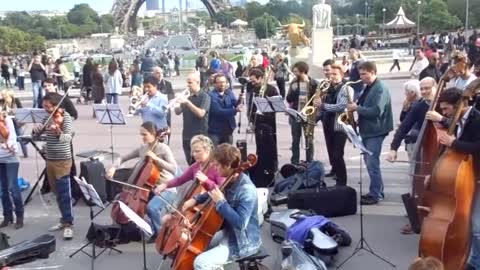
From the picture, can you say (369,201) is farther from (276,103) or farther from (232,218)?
(232,218)

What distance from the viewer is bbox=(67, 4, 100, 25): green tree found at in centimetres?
14812

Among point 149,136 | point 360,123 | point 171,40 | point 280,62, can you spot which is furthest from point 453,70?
point 171,40

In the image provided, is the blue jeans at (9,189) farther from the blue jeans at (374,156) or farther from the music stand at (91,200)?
the blue jeans at (374,156)

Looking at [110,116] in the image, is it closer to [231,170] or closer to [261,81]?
[261,81]

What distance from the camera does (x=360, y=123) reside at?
8539 millimetres

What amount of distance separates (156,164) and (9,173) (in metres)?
1.89

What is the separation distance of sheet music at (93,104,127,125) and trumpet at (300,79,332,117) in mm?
2442

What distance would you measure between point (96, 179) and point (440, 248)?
513 cm

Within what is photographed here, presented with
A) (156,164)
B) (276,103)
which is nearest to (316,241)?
(156,164)

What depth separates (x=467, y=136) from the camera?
5699mm

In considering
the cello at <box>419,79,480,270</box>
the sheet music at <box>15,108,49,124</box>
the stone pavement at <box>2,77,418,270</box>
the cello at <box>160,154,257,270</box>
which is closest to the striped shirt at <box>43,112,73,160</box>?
the stone pavement at <box>2,77,418,270</box>

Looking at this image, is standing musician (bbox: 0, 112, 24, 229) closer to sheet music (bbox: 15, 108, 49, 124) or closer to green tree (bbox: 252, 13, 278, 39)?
sheet music (bbox: 15, 108, 49, 124)

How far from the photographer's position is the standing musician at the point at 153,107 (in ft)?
30.7

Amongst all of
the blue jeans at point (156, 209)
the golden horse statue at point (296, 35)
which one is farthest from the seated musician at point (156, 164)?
the golden horse statue at point (296, 35)
